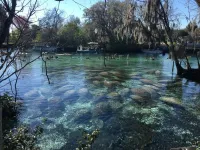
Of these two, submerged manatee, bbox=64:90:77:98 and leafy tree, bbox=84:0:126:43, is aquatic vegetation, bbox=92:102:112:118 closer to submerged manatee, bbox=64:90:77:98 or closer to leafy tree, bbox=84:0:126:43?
submerged manatee, bbox=64:90:77:98

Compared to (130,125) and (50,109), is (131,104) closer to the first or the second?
(130,125)

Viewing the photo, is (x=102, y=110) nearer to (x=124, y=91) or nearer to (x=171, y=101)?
(x=171, y=101)

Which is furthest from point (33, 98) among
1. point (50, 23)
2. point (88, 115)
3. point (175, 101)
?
point (50, 23)

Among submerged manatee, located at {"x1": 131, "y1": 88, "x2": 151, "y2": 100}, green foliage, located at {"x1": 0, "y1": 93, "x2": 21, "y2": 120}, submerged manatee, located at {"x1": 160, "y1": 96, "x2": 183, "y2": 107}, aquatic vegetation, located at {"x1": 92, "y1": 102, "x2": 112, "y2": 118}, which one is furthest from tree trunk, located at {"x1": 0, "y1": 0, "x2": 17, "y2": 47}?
submerged manatee, located at {"x1": 131, "y1": 88, "x2": 151, "y2": 100}

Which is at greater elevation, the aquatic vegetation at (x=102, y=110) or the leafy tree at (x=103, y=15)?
the leafy tree at (x=103, y=15)

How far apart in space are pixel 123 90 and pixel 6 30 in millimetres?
13607

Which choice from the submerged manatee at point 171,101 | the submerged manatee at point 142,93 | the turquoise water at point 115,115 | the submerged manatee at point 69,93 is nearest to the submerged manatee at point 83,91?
the turquoise water at point 115,115

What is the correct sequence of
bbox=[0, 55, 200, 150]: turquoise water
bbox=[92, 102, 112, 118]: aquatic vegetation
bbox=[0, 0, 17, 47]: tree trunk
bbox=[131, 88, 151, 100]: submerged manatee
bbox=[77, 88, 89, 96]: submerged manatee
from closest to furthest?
bbox=[0, 0, 17, 47]: tree trunk
bbox=[0, 55, 200, 150]: turquoise water
bbox=[92, 102, 112, 118]: aquatic vegetation
bbox=[131, 88, 151, 100]: submerged manatee
bbox=[77, 88, 89, 96]: submerged manatee

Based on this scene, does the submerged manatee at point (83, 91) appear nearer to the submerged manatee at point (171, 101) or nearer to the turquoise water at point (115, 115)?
the turquoise water at point (115, 115)

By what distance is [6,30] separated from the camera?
11.9 ft

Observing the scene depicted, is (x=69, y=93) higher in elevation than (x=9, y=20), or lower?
lower

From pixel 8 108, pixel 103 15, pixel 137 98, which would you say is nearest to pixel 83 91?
pixel 137 98

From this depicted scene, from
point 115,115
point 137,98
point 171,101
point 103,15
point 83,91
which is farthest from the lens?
point 83,91

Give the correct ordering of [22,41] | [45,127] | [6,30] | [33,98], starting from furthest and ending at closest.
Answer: [33,98] → [45,127] → [22,41] → [6,30]
